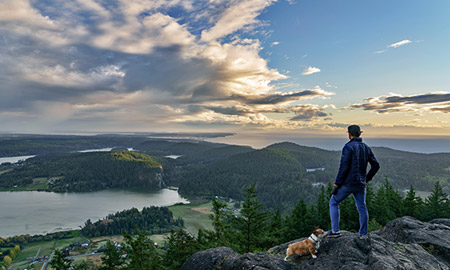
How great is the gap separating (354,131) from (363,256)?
4.98 meters

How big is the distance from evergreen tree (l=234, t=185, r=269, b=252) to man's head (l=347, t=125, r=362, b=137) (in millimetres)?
13983

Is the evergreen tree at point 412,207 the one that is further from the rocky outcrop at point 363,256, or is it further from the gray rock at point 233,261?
the gray rock at point 233,261

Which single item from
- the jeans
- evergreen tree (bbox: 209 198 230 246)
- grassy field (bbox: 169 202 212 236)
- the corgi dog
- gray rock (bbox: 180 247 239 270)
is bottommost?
grassy field (bbox: 169 202 212 236)

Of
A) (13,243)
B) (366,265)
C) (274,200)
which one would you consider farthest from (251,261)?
(274,200)

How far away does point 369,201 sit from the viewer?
37094 mm

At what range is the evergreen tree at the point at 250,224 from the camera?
21.5 m

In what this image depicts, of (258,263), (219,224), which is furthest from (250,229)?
(258,263)

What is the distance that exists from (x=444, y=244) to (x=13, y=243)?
474 ft

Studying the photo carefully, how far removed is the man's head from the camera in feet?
30.2

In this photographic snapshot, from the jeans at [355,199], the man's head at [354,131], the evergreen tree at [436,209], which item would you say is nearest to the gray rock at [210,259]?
the jeans at [355,199]

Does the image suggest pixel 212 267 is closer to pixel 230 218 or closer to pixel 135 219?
pixel 230 218

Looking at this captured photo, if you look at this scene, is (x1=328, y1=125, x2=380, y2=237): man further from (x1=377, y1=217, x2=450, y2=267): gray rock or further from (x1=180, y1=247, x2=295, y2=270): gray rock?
(x1=377, y1=217, x2=450, y2=267): gray rock

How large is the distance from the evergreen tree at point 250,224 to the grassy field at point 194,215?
10019 centimetres

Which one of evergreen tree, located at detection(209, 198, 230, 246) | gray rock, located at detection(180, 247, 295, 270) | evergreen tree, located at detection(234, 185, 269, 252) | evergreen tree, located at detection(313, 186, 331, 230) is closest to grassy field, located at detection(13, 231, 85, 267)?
evergreen tree, located at detection(209, 198, 230, 246)
